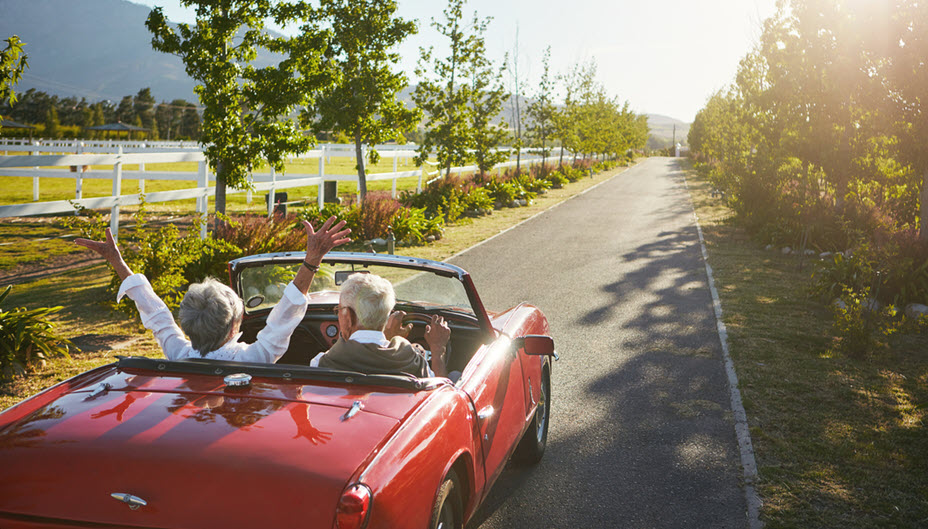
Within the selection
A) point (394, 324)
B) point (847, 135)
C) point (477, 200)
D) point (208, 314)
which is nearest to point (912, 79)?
point (847, 135)

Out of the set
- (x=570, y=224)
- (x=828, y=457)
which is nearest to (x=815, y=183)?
(x=570, y=224)

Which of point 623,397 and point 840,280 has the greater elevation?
point 840,280

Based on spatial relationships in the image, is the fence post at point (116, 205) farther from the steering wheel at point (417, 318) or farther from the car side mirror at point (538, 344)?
the car side mirror at point (538, 344)

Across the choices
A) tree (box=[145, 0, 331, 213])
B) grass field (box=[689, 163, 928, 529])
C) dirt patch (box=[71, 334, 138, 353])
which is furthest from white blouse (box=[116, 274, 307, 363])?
tree (box=[145, 0, 331, 213])

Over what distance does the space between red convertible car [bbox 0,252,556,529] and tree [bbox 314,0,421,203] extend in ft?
44.2

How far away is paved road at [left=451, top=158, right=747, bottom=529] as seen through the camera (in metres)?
4.30

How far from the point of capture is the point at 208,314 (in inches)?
121

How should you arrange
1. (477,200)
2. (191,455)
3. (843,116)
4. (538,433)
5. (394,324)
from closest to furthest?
(191,455) < (394,324) < (538,433) < (843,116) < (477,200)

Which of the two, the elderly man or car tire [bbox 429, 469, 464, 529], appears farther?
the elderly man

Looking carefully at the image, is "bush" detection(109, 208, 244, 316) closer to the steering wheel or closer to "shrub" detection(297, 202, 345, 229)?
the steering wheel

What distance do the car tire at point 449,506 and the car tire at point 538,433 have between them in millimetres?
1655

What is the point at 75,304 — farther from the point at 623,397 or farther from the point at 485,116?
the point at 485,116

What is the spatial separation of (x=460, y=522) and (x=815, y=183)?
1721 centimetres

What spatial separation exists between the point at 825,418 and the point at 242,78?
30.0ft
